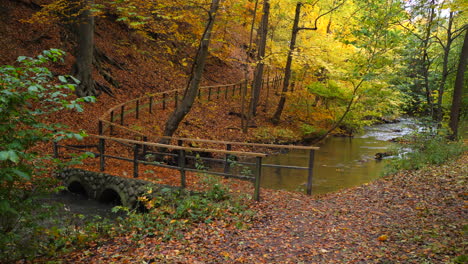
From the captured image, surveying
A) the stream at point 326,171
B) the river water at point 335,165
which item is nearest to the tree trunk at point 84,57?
the stream at point 326,171

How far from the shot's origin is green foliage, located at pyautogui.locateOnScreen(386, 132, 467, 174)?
10.2 m

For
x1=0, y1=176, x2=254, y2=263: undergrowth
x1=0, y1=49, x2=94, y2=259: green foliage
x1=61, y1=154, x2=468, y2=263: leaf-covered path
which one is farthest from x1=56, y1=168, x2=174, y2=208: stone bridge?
x1=0, y1=49, x2=94, y2=259: green foliage

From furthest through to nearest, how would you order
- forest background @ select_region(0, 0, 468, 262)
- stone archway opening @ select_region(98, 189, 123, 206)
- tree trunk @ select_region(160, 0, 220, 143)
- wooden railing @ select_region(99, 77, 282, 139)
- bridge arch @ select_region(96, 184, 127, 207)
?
wooden railing @ select_region(99, 77, 282, 139), forest background @ select_region(0, 0, 468, 262), tree trunk @ select_region(160, 0, 220, 143), stone archway opening @ select_region(98, 189, 123, 206), bridge arch @ select_region(96, 184, 127, 207)

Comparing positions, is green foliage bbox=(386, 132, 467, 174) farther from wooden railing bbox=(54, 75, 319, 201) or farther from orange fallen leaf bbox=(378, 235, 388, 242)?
orange fallen leaf bbox=(378, 235, 388, 242)

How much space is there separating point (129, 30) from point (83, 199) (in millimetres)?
16018

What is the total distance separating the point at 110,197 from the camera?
9422mm

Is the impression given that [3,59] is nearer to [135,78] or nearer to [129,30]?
[135,78]

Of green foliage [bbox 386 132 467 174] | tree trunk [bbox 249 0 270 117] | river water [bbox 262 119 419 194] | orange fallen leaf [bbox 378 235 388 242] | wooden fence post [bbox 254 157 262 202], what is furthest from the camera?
tree trunk [bbox 249 0 270 117]

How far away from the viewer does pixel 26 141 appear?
13.1 ft

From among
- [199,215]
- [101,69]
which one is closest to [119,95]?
[101,69]

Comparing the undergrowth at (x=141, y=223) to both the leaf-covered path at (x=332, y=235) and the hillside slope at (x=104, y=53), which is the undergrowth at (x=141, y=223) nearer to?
the leaf-covered path at (x=332, y=235)

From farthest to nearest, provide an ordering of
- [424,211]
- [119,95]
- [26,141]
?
[119,95] → [424,211] → [26,141]

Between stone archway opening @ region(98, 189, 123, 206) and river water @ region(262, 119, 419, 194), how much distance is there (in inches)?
190

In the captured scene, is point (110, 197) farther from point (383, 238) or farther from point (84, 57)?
point (84, 57)
